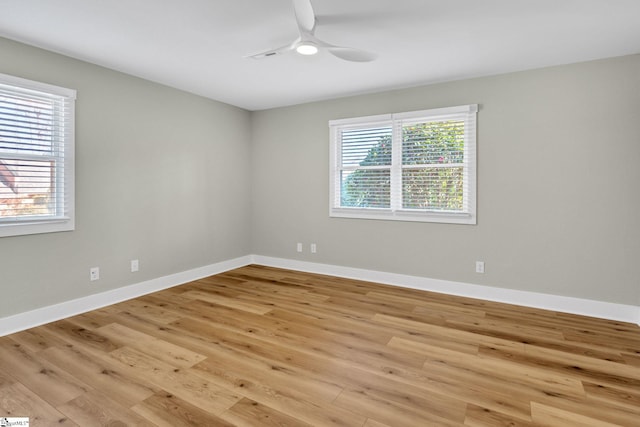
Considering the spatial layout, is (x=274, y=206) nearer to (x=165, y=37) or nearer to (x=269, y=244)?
(x=269, y=244)

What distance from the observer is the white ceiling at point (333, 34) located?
7.74ft

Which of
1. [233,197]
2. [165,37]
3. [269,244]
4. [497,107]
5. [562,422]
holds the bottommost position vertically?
[562,422]

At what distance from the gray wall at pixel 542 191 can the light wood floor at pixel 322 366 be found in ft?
1.50

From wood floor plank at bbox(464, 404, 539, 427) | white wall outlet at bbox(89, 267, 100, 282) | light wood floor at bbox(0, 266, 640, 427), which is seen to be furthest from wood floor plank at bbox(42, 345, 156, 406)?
wood floor plank at bbox(464, 404, 539, 427)

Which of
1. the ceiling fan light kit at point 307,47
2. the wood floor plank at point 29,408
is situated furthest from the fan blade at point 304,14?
the wood floor plank at point 29,408

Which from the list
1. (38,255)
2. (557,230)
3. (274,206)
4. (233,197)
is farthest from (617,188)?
(38,255)

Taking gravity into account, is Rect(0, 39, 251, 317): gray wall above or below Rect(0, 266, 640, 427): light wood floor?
above

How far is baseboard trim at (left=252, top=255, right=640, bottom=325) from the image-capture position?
10.7 ft

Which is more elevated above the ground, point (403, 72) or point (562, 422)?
point (403, 72)

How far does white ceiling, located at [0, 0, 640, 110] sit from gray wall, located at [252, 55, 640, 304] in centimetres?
24

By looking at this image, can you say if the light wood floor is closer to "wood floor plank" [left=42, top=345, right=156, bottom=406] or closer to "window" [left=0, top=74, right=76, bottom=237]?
"wood floor plank" [left=42, top=345, right=156, bottom=406]

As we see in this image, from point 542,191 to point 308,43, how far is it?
110 inches

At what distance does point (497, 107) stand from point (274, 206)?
3.28m

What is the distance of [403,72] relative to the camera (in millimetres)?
3678
